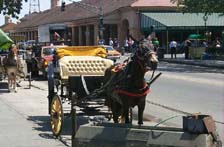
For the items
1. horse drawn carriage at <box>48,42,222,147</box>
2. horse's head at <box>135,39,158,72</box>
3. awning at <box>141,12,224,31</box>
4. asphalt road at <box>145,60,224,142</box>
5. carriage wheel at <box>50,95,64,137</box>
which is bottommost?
asphalt road at <box>145,60,224,142</box>

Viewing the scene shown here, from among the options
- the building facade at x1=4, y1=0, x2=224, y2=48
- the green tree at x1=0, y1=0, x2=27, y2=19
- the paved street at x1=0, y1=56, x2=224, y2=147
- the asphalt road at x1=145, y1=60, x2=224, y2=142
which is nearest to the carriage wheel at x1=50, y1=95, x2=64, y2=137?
the paved street at x1=0, y1=56, x2=224, y2=147

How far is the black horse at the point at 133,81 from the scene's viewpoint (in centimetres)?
820

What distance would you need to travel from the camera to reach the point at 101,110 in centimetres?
1130

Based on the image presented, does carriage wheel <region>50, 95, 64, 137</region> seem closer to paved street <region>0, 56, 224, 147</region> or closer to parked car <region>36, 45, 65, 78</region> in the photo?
paved street <region>0, 56, 224, 147</region>

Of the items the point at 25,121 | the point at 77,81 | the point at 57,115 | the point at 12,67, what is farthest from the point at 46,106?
the point at 12,67

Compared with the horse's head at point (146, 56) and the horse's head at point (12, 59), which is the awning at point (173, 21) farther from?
the horse's head at point (146, 56)

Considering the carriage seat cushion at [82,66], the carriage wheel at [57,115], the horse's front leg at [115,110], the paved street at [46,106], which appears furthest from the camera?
the carriage seat cushion at [82,66]

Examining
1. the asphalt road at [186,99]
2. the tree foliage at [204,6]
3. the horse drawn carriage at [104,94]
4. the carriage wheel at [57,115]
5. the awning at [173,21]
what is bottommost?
the asphalt road at [186,99]

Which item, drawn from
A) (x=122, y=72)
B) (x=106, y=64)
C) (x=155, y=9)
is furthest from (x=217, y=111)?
(x=155, y=9)

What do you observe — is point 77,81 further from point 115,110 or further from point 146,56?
point 146,56

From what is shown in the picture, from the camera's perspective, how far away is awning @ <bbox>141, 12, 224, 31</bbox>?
63531 millimetres

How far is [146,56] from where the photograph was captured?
8148 millimetres

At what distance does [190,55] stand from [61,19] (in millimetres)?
47016

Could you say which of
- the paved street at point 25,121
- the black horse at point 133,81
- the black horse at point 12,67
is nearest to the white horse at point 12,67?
the black horse at point 12,67
